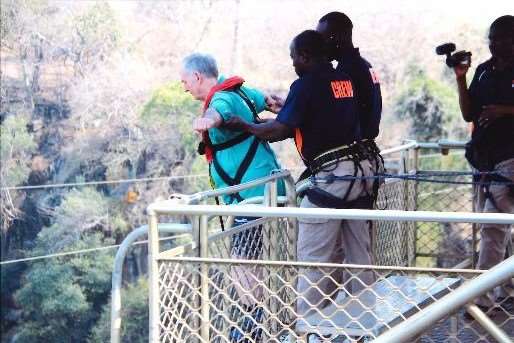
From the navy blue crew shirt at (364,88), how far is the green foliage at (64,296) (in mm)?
18285

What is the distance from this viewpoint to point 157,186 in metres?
24.0

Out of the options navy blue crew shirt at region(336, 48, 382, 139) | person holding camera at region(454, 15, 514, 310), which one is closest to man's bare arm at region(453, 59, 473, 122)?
person holding camera at region(454, 15, 514, 310)

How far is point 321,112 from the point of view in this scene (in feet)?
11.0

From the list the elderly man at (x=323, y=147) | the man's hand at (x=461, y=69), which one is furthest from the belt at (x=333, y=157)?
the man's hand at (x=461, y=69)

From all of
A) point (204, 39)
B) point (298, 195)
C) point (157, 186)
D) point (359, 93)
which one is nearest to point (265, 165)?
point (298, 195)

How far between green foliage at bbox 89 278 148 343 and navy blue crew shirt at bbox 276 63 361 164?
1627 cm

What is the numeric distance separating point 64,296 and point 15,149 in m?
3.96

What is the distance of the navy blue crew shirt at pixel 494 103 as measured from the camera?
3926 millimetres

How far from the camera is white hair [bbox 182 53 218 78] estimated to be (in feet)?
12.3

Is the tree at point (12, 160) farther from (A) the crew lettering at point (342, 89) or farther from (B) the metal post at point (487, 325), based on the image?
(B) the metal post at point (487, 325)

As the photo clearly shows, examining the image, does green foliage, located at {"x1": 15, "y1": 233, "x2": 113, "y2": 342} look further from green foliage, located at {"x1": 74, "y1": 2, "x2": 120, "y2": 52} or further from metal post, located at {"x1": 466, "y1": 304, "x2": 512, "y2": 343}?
metal post, located at {"x1": 466, "y1": 304, "x2": 512, "y2": 343}

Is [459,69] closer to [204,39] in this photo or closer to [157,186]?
[157,186]

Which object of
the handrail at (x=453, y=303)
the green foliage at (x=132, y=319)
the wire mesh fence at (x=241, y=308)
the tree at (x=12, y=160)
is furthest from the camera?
the tree at (x=12, y=160)

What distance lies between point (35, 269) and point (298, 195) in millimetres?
19406
